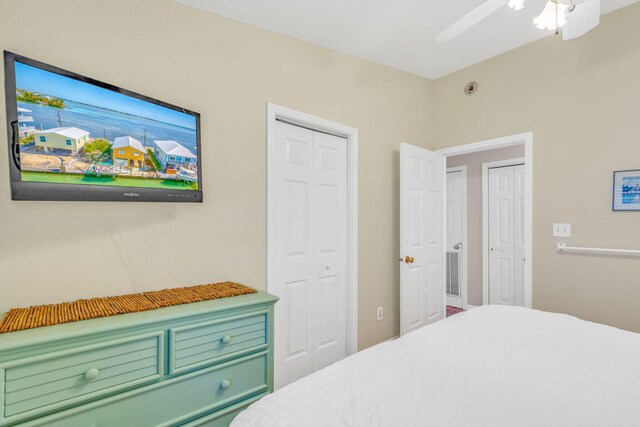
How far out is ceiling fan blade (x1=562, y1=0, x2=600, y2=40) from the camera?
1.48 m

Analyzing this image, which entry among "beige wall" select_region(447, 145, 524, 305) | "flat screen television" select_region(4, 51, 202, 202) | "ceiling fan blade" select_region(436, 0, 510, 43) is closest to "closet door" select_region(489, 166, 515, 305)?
"beige wall" select_region(447, 145, 524, 305)

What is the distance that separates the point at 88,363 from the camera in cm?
122

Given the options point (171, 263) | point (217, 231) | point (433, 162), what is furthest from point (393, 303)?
point (171, 263)

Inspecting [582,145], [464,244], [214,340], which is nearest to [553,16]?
[582,145]

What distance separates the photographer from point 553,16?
1.44 m

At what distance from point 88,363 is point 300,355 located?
1557 mm

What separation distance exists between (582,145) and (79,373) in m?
3.33

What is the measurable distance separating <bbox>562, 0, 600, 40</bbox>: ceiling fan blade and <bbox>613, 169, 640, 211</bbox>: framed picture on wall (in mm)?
1149

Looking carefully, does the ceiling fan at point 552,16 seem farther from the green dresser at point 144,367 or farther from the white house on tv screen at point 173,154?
the green dresser at point 144,367

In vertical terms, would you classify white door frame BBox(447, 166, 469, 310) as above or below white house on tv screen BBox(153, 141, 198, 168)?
below

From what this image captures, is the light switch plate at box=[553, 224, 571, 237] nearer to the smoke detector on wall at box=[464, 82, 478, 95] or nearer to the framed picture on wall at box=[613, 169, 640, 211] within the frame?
the framed picture on wall at box=[613, 169, 640, 211]

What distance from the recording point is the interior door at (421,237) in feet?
9.48

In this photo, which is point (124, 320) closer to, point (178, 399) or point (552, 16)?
point (178, 399)

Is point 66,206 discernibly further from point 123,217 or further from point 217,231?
point 217,231
